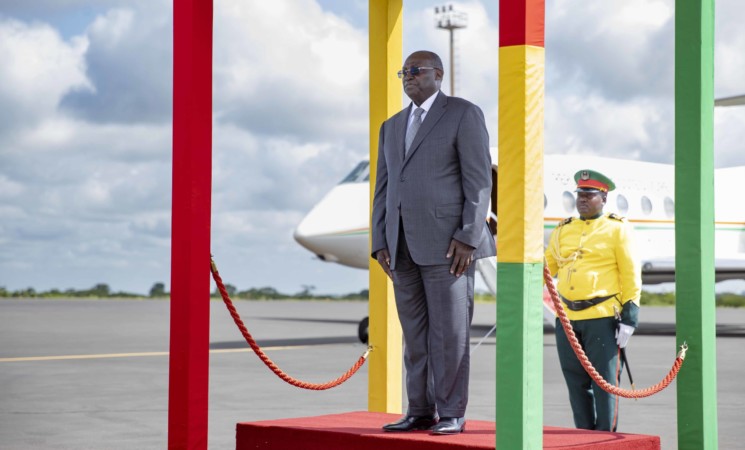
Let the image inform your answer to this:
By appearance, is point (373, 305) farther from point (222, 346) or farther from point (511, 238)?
point (222, 346)

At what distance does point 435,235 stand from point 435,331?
44 cm

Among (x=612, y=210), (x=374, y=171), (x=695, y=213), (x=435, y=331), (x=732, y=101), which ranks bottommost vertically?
(x=435, y=331)

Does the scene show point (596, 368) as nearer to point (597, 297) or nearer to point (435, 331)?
point (597, 297)

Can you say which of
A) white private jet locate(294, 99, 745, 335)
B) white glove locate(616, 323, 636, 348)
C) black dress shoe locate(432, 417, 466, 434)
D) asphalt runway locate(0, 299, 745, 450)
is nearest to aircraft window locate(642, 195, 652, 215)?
white private jet locate(294, 99, 745, 335)

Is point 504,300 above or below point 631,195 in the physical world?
below

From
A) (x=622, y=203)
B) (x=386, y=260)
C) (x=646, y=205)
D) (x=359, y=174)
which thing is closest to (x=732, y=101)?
(x=646, y=205)

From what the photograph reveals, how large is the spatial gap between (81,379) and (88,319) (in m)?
17.2

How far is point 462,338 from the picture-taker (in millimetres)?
5238

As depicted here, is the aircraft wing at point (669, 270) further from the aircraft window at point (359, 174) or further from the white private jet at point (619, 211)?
the aircraft window at point (359, 174)

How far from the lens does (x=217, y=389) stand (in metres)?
11.1

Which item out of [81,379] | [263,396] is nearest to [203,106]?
[263,396]

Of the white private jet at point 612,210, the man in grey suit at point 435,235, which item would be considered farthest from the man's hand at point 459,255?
the white private jet at point 612,210

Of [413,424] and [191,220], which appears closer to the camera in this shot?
[191,220]

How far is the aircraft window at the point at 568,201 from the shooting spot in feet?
66.4
